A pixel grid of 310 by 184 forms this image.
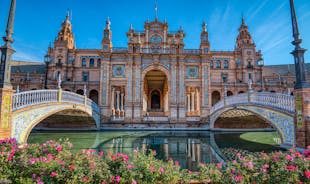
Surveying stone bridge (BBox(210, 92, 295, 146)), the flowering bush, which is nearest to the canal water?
stone bridge (BBox(210, 92, 295, 146))

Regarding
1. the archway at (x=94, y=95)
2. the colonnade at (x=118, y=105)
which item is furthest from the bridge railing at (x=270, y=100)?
the archway at (x=94, y=95)

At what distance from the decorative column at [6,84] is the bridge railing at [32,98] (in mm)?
829

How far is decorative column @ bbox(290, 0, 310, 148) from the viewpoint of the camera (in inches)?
279

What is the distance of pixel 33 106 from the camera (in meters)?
9.25

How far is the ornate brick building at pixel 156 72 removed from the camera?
21.5 m

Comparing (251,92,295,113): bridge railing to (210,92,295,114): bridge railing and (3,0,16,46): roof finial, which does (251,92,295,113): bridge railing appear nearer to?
(210,92,295,114): bridge railing

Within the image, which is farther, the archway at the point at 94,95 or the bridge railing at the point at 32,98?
the archway at the point at 94,95

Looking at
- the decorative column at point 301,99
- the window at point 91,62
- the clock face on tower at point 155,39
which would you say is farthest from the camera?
the window at point 91,62

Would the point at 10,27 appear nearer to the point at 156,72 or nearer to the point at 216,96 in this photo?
the point at 156,72

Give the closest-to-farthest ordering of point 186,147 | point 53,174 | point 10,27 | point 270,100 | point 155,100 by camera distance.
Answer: point 53,174, point 10,27, point 186,147, point 270,100, point 155,100

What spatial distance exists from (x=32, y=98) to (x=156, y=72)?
18073 millimetres

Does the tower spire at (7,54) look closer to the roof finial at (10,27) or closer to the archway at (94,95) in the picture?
the roof finial at (10,27)

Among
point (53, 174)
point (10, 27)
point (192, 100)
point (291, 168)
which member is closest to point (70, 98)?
point (10, 27)

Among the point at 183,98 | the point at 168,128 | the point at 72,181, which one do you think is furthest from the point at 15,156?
the point at 183,98
